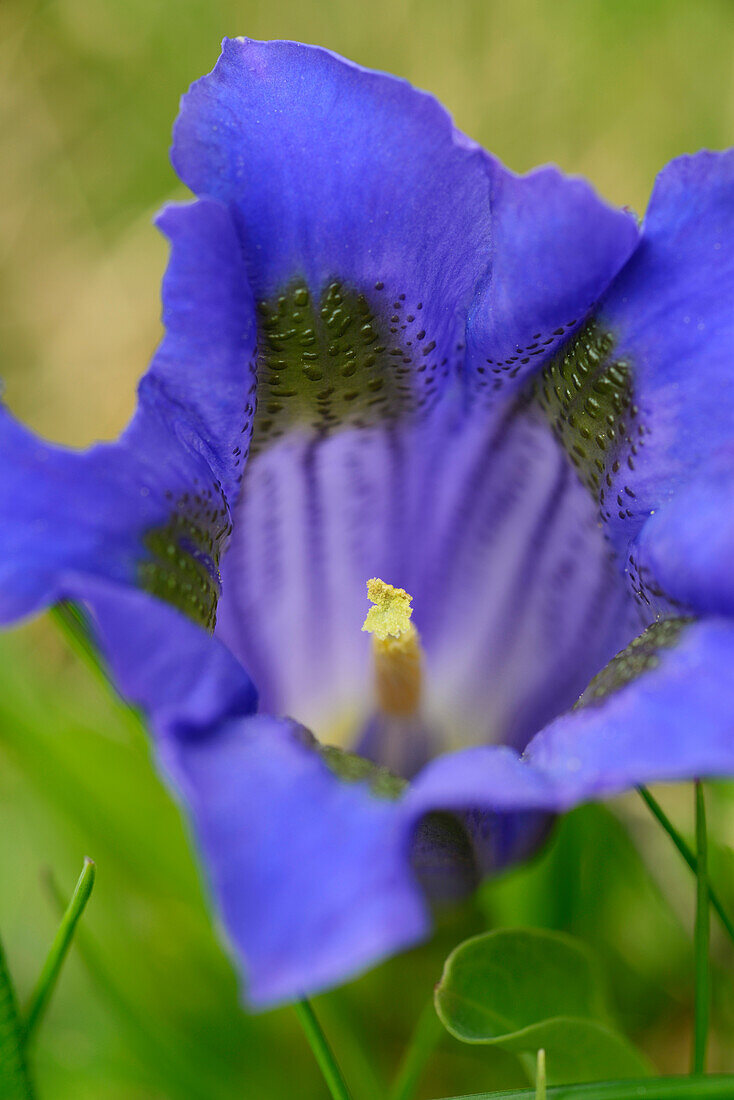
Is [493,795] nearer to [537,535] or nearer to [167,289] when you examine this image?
[167,289]

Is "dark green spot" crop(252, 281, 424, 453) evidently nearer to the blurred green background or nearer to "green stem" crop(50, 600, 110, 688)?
"green stem" crop(50, 600, 110, 688)

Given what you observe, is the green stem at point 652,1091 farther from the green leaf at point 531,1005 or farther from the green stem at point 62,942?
the green stem at point 62,942

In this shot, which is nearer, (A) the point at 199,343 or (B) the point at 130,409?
(A) the point at 199,343

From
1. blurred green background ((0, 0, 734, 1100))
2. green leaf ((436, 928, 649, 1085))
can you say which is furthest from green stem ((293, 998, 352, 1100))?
blurred green background ((0, 0, 734, 1100))

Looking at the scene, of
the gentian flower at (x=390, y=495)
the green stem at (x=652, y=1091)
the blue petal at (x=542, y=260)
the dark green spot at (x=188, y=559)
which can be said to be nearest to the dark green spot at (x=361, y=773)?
the gentian flower at (x=390, y=495)

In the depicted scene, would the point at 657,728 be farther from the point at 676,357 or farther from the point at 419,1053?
the point at 419,1053

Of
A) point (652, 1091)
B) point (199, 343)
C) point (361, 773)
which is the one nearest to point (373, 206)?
point (199, 343)
